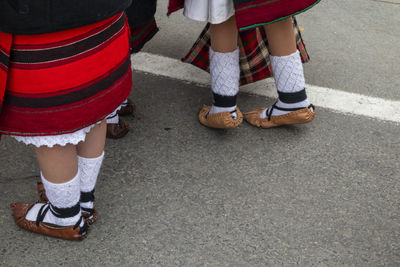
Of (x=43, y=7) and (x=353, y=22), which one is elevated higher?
(x=43, y=7)

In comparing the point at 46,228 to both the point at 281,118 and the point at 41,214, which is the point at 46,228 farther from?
the point at 281,118

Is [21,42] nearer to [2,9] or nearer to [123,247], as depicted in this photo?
[2,9]

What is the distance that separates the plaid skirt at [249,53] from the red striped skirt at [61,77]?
3.42ft

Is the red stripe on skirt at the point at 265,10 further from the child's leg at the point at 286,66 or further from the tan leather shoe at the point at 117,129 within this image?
the tan leather shoe at the point at 117,129

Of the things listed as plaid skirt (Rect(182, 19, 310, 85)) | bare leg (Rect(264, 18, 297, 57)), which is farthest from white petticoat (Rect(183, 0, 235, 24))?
plaid skirt (Rect(182, 19, 310, 85))

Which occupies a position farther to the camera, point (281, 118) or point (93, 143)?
point (281, 118)

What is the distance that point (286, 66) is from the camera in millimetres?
1964

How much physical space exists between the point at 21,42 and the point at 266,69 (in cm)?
148

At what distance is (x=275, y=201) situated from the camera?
6.00ft

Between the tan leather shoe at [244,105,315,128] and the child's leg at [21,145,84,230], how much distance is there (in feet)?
3.26

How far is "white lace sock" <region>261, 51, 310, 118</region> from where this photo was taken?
196 cm

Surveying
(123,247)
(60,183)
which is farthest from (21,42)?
(123,247)

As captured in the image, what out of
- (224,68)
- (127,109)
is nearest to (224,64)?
(224,68)

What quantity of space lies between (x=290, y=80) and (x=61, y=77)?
1132mm
